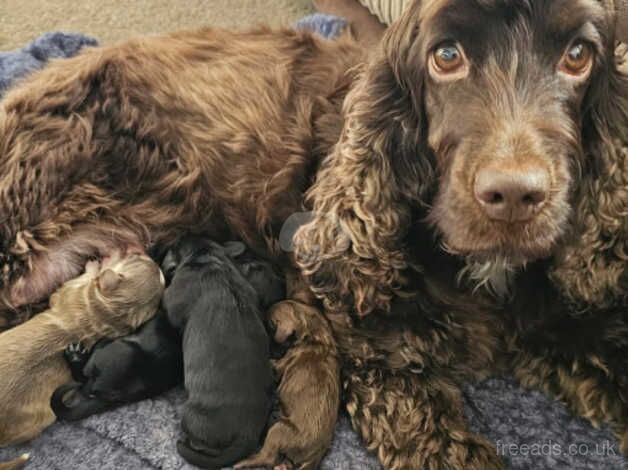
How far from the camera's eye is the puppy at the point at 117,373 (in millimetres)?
1818

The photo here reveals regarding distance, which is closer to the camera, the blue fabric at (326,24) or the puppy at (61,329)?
the puppy at (61,329)

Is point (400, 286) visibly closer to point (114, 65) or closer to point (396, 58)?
point (396, 58)

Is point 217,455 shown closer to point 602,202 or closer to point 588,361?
point 588,361

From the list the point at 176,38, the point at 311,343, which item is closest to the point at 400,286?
the point at 311,343

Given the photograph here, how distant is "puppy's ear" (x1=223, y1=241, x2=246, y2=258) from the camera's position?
2105mm

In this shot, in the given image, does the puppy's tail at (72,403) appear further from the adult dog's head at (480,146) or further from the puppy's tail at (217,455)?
the adult dog's head at (480,146)

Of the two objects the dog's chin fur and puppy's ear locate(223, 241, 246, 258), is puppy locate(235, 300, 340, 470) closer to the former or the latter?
puppy's ear locate(223, 241, 246, 258)

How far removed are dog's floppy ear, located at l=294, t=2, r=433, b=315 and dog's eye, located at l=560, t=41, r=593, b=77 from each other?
31 cm

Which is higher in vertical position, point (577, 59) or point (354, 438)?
point (577, 59)

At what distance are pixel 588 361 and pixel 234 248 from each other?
1058 millimetres

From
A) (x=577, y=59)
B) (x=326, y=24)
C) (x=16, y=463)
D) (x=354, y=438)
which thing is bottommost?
(x=354, y=438)

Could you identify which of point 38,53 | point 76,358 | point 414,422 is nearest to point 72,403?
point 76,358

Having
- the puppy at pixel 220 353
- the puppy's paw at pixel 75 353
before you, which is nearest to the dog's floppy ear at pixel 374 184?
the puppy at pixel 220 353

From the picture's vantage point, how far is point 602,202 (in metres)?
1.71
